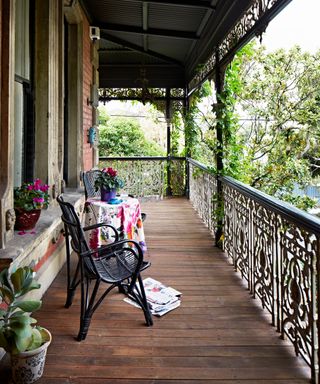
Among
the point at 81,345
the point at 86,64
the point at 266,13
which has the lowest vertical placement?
the point at 81,345

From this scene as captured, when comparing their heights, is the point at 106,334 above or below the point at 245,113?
below

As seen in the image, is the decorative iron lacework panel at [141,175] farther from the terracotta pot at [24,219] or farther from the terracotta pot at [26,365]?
the terracotta pot at [26,365]

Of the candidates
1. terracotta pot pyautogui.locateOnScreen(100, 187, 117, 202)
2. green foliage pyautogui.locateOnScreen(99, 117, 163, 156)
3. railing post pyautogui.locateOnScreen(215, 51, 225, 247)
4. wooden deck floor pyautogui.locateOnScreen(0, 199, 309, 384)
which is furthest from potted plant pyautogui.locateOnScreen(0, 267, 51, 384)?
green foliage pyautogui.locateOnScreen(99, 117, 163, 156)

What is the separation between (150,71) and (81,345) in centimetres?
713

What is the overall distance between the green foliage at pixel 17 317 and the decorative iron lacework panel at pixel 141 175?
21.2 feet

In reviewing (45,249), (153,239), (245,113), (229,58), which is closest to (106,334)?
(45,249)

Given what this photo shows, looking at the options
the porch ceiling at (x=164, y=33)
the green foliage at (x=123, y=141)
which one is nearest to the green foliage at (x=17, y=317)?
the porch ceiling at (x=164, y=33)

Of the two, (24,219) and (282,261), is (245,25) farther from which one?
(24,219)

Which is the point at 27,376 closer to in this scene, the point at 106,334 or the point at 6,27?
the point at 106,334

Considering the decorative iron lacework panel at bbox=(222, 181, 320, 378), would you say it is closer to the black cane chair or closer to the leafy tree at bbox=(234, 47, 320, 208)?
the black cane chair

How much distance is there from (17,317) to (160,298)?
134 centimetres

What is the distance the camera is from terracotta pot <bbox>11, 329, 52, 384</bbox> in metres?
1.79

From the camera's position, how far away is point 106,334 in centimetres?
232

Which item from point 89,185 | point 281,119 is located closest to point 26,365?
point 89,185
